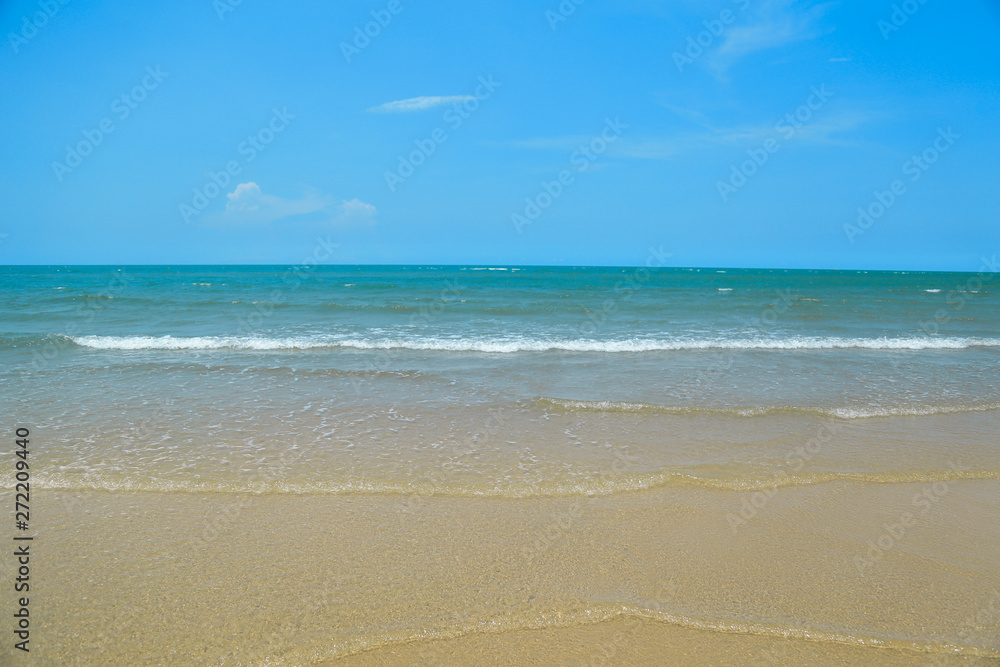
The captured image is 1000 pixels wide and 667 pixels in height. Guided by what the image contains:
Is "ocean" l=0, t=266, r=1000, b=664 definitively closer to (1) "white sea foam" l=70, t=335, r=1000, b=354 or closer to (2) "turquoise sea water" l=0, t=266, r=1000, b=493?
(2) "turquoise sea water" l=0, t=266, r=1000, b=493

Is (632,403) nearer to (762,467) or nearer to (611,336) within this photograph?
(762,467)

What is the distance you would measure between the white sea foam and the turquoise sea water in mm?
95

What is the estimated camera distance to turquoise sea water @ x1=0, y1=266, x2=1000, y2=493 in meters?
5.89

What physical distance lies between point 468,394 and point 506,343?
592cm

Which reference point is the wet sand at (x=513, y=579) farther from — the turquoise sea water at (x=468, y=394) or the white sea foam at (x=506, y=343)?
the white sea foam at (x=506, y=343)

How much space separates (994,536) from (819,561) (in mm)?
1829

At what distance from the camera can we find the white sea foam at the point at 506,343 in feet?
46.3

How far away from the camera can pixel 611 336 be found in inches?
637

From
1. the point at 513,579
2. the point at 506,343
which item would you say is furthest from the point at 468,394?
the point at 506,343

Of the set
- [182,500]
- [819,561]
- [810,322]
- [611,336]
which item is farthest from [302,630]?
[810,322]

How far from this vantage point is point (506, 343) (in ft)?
48.8

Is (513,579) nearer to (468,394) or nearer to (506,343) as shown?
A: (468,394)

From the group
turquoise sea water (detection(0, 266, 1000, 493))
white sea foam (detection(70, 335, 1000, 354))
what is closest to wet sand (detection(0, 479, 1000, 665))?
turquoise sea water (detection(0, 266, 1000, 493))

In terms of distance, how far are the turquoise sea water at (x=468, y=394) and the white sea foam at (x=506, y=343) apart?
95mm
